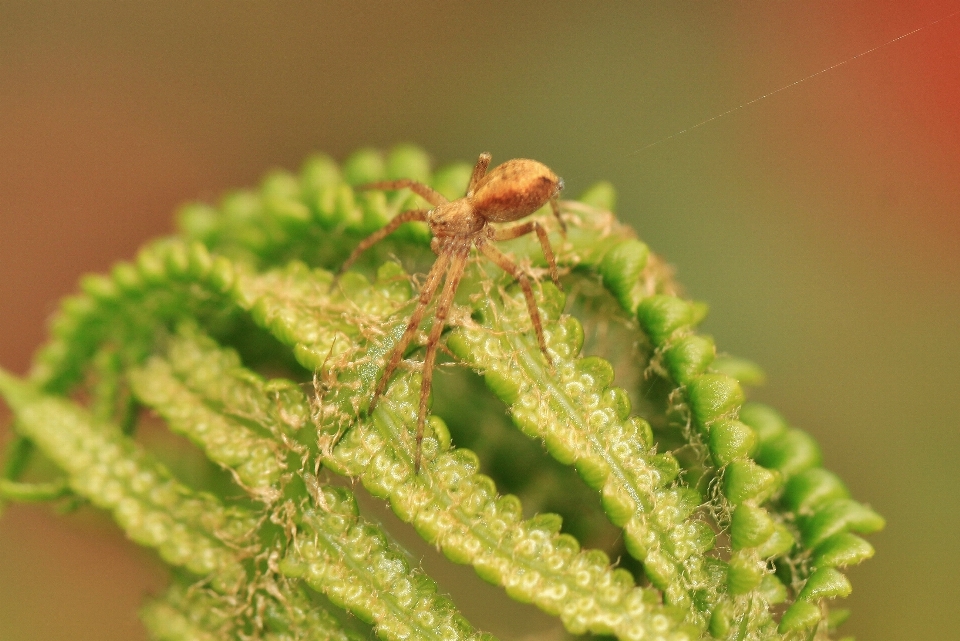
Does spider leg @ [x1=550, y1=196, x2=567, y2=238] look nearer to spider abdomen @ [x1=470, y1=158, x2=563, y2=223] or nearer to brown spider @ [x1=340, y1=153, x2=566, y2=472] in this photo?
brown spider @ [x1=340, y1=153, x2=566, y2=472]

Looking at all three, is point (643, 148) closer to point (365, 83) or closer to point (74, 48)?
point (365, 83)

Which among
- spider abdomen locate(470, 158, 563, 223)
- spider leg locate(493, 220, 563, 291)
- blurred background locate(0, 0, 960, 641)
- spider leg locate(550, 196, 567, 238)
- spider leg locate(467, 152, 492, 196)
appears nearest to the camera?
spider leg locate(493, 220, 563, 291)

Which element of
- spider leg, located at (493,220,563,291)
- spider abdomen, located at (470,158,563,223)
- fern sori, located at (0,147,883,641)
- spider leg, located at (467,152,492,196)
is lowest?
fern sori, located at (0,147,883,641)

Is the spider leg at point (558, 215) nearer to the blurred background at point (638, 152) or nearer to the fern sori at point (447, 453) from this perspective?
the fern sori at point (447, 453)

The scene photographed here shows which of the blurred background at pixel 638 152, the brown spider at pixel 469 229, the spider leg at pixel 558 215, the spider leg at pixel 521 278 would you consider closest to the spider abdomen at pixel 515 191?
the brown spider at pixel 469 229

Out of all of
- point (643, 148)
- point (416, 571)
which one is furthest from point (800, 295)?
point (416, 571)

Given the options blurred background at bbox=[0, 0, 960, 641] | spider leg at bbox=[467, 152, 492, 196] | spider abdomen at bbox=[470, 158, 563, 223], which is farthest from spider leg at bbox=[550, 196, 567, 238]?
blurred background at bbox=[0, 0, 960, 641]

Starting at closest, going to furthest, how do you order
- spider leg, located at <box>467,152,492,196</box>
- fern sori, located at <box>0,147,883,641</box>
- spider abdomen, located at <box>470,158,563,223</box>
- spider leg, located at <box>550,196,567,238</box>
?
fern sori, located at <box>0,147,883,641</box>, spider leg, located at <box>550,196,567,238</box>, spider abdomen, located at <box>470,158,563,223</box>, spider leg, located at <box>467,152,492,196</box>
